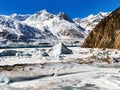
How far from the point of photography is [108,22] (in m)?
83.9

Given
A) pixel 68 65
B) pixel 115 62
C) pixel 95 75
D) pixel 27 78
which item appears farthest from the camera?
pixel 115 62

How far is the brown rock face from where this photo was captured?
74.6 m

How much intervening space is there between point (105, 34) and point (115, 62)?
153ft

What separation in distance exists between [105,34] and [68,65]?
54307 mm

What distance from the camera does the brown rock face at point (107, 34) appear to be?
74.6m

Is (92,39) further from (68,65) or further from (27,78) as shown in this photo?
(27,78)

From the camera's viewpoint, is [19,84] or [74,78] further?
[74,78]

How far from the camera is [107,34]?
78750 millimetres

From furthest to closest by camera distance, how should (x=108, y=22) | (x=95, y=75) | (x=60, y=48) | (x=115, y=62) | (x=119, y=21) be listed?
(x=108, y=22) < (x=119, y=21) < (x=60, y=48) < (x=115, y=62) < (x=95, y=75)

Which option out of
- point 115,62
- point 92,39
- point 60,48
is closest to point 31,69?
point 115,62

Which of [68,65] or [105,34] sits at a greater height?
[105,34]

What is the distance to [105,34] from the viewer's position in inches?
3177

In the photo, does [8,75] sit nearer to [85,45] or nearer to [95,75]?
[95,75]

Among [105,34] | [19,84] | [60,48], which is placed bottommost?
[19,84]
